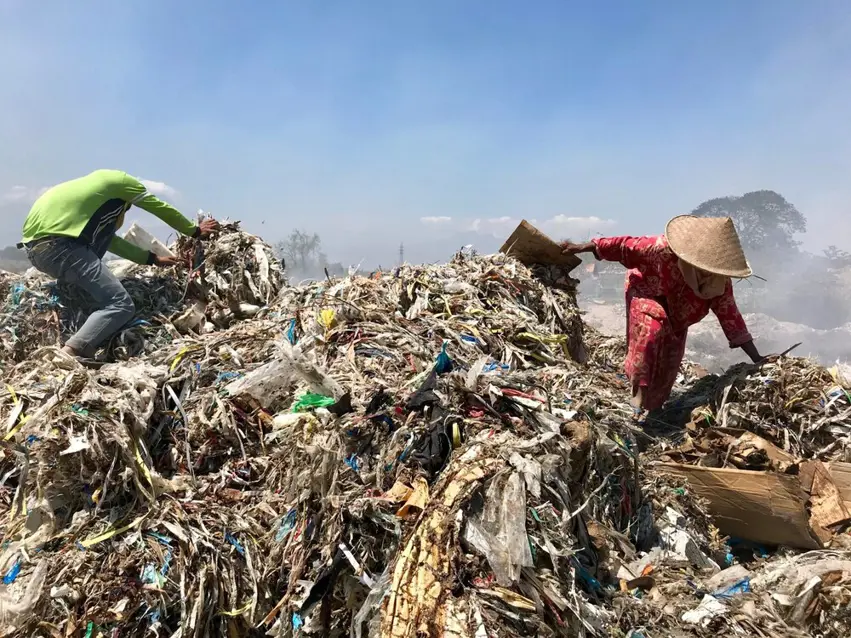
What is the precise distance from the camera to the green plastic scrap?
2.30m

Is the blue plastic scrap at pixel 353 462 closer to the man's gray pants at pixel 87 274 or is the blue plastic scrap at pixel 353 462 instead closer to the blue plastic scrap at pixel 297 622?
the blue plastic scrap at pixel 297 622

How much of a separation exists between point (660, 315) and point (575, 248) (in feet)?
2.63

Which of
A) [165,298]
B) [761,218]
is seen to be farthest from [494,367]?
[761,218]

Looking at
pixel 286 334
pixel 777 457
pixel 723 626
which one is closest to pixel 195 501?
pixel 286 334

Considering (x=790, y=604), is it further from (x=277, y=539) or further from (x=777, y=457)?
(x=277, y=539)

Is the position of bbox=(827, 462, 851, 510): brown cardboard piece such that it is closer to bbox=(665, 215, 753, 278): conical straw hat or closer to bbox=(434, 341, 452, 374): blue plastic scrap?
bbox=(665, 215, 753, 278): conical straw hat

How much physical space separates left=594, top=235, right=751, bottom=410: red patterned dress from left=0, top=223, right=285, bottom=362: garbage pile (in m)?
2.74

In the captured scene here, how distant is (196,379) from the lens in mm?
2736

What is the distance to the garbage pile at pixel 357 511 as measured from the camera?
5.74ft

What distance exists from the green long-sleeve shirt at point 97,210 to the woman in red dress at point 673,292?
3.39m

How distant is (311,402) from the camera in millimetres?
2324

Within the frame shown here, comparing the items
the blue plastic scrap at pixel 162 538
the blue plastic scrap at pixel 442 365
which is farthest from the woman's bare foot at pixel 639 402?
the blue plastic scrap at pixel 162 538

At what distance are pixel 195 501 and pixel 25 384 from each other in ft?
4.44

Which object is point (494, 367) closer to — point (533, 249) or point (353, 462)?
point (353, 462)
